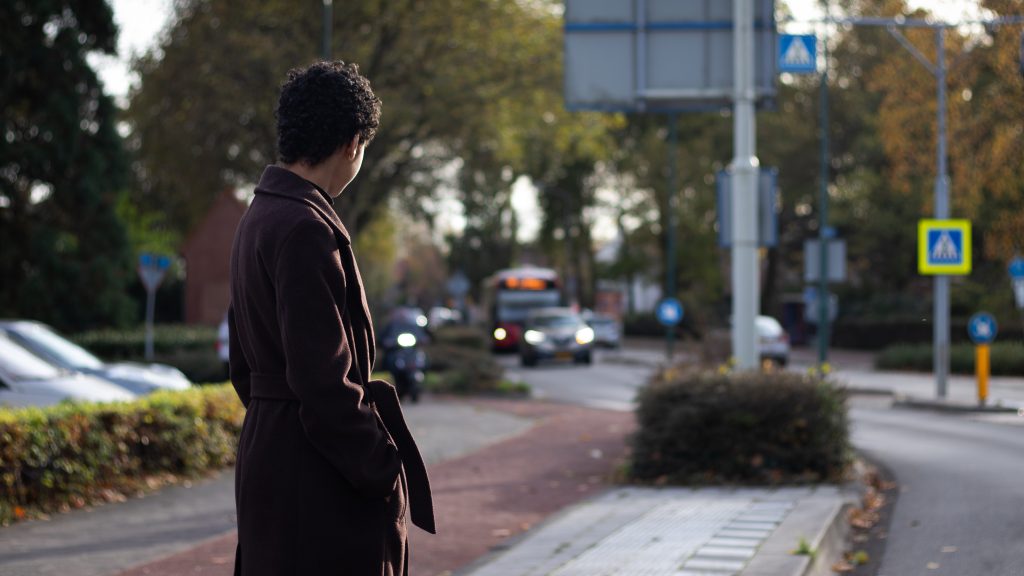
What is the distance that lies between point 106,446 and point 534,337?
90.1 ft

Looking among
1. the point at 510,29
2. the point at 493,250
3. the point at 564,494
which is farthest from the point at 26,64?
the point at 493,250

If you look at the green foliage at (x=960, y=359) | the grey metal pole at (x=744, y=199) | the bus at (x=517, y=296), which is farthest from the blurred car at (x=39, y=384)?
the bus at (x=517, y=296)

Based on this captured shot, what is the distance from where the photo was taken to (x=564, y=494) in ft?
33.7

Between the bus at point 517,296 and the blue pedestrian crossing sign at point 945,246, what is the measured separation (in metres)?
23.7

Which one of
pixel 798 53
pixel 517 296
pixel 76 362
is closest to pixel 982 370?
pixel 798 53

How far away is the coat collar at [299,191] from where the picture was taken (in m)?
3.02

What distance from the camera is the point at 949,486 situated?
33.7 ft

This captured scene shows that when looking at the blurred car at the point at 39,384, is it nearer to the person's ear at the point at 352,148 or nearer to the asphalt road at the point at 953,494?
the asphalt road at the point at 953,494

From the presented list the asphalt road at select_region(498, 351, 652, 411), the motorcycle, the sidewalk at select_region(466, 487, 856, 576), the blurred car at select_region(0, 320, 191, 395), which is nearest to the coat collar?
the sidewalk at select_region(466, 487, 856, 576)

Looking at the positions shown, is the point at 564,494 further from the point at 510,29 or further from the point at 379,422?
the point at 510,29

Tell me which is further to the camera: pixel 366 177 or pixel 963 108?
pixel 366 177

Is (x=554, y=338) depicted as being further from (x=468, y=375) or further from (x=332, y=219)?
(x=332, y=219)

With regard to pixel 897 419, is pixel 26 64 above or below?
above

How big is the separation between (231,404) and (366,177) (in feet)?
59.4
